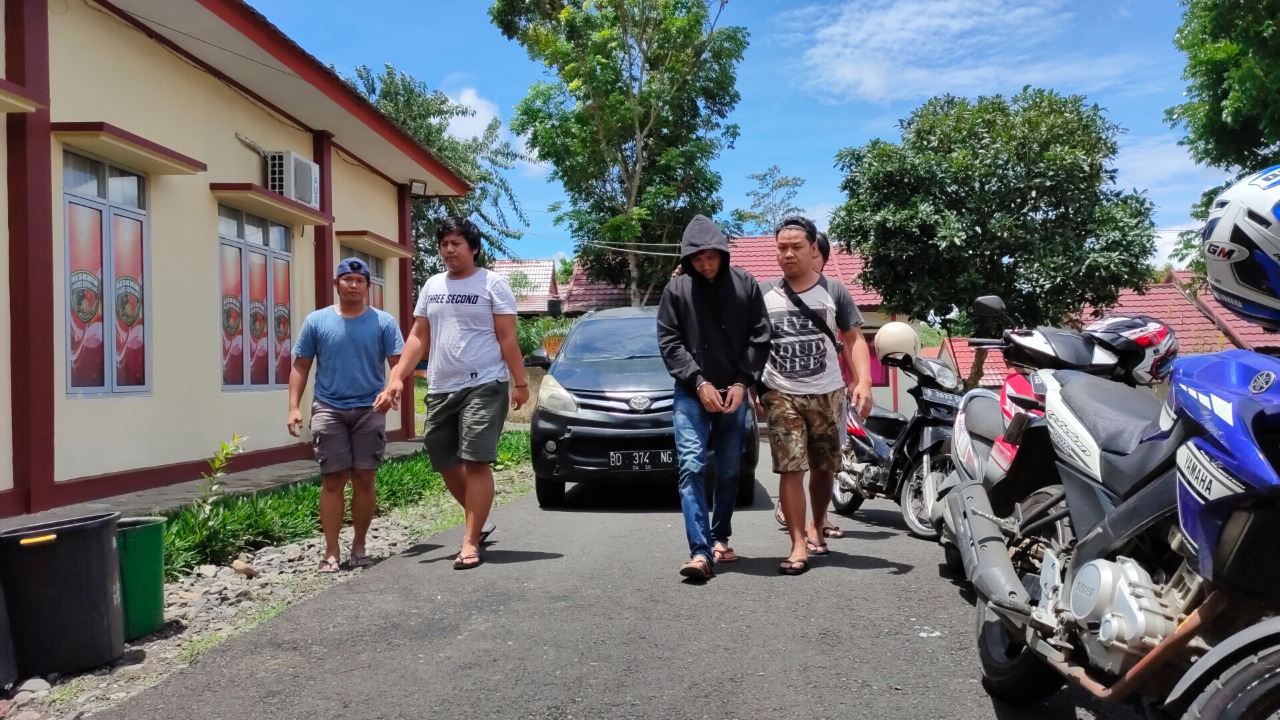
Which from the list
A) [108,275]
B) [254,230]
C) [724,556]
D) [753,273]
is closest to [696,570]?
[724,556]

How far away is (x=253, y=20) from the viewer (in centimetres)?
852

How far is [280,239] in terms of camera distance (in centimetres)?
1105

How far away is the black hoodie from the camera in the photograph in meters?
5.13

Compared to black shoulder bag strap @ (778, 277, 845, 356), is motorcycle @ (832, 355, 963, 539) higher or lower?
lower

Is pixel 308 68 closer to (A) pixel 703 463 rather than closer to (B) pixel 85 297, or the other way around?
(B) pixel 85 297

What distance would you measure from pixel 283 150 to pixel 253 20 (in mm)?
2553

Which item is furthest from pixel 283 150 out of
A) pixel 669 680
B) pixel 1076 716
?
pixel 1076 716

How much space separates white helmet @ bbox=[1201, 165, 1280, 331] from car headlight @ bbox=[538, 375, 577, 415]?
215 inches

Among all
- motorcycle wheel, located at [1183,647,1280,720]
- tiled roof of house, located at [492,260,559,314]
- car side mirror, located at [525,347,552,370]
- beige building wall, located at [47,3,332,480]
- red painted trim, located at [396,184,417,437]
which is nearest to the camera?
motorcycle wheel, located at [1183,647,1280,720]

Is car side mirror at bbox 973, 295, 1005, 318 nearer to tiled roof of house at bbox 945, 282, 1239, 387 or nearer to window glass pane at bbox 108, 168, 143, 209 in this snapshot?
window glass pane at bbox 108, 168, 143, 209

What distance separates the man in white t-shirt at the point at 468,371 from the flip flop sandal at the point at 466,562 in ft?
0.08

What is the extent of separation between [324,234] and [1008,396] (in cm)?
994

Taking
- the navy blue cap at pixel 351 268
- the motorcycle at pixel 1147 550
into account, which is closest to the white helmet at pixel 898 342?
the motorcycle at pixel 1147 550

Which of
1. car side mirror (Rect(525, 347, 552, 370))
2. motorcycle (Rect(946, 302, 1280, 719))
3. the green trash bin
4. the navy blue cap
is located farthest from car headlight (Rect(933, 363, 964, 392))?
the green trash bin
